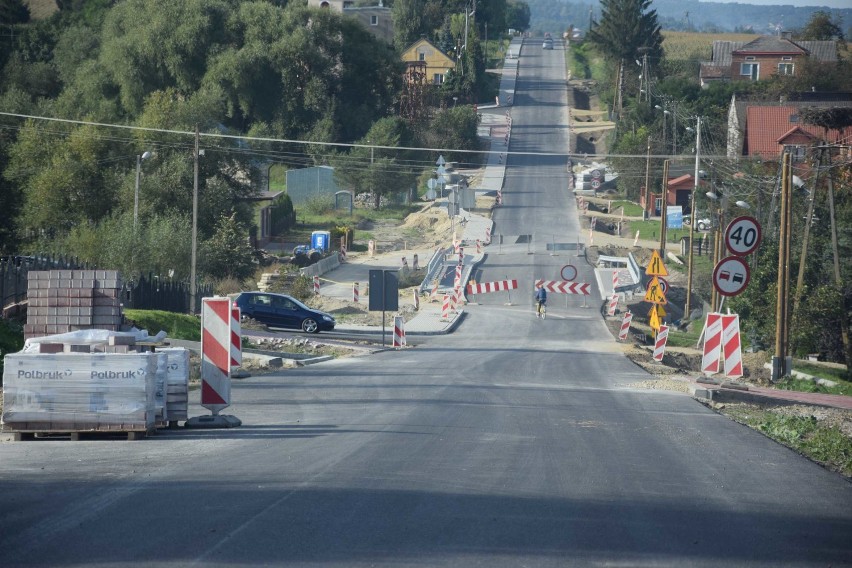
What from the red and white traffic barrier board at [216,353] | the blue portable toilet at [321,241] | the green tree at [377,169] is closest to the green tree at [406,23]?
the green tree at [377,169]

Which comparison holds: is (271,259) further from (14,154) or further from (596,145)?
(596,145)

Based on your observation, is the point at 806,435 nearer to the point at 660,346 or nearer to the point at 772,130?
the point at 660,346

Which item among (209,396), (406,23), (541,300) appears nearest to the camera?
(209,396)

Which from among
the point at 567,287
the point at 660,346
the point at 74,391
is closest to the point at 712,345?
the point at 660,346

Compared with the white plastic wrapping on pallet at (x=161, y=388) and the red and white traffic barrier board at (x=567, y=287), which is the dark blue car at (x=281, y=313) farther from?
the white plastic wrapping on pallet at (x=161, y=388)

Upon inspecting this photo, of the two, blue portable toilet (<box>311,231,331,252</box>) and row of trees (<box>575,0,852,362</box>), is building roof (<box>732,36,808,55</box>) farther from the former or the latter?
blue portable toilet (<box>311,231,331,252</box>)

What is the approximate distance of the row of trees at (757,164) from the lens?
3484 centimetres

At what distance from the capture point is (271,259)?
184 feet

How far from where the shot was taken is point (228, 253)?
47344mm

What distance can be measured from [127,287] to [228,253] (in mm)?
15144

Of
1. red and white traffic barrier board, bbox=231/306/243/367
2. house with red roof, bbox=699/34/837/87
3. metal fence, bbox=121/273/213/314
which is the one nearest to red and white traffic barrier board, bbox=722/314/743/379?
red and white traffic barrier board, bbox=231/306/243/367

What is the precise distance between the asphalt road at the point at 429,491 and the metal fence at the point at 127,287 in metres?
11.6

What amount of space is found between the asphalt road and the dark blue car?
19903 mm

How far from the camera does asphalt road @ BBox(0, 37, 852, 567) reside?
6.95 metres
